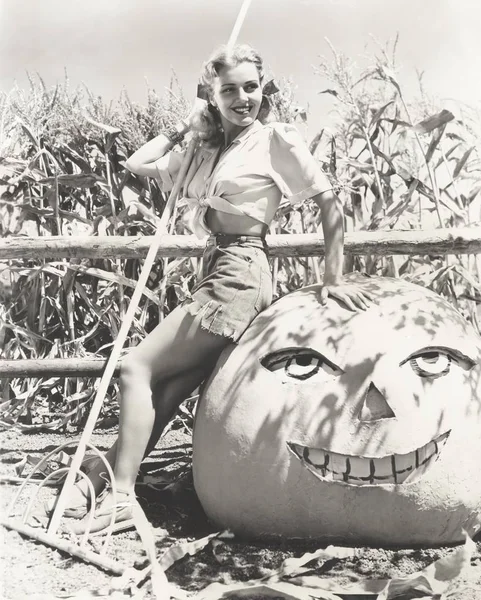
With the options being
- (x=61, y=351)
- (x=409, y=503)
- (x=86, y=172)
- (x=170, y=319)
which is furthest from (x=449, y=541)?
(x=86, y=172)

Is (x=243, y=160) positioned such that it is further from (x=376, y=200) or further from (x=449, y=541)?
(x=376, y=200)

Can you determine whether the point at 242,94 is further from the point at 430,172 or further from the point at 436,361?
the point at 430,172

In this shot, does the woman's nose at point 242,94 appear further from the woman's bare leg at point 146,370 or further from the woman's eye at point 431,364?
the woman's eye at point 431,364

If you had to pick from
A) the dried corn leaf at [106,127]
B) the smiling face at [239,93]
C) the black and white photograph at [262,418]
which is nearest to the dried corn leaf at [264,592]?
the black and white photograph at [262,418]

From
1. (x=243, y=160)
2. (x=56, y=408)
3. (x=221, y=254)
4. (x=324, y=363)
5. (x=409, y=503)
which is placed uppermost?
(x=243, y=160)

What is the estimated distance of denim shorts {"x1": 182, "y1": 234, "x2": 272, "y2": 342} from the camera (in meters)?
2.63

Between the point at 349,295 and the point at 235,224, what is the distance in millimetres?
524

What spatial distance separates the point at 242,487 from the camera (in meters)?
2.45

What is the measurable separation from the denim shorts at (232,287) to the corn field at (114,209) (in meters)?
1.45

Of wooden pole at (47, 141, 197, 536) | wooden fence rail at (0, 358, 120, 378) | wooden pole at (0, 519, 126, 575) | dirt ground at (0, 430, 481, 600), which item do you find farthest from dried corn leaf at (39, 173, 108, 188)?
wooden pole at (0, 519, 126, 575)

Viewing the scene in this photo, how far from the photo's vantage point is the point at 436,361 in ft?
8.02

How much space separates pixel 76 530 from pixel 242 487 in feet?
2.09

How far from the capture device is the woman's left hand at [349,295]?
100 inches

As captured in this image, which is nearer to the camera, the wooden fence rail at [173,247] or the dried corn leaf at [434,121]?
A: the wooden fence rail at [173,247]
